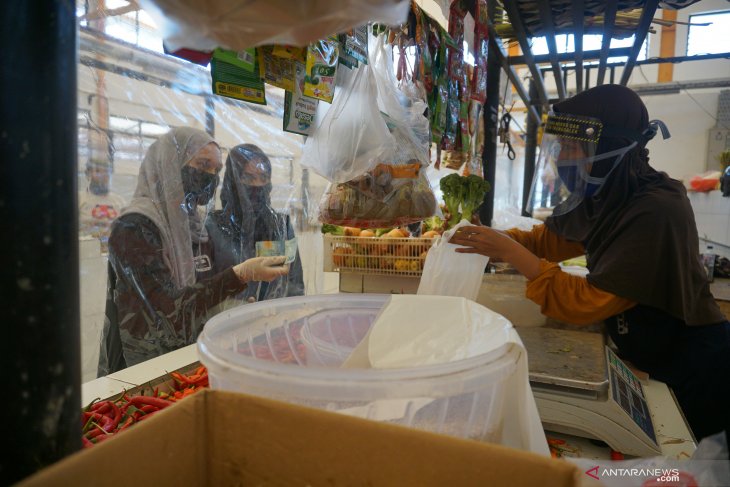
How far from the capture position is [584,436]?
122 centimetres

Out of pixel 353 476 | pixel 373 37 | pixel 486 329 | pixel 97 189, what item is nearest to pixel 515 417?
pixel 486 329

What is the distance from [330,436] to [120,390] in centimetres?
98

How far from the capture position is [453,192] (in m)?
2.26

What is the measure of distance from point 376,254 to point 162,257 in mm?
1076

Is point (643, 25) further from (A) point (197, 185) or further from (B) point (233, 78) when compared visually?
(A) point (197, 185)

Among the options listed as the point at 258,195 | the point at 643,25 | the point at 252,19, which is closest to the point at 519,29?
the point at 643,25

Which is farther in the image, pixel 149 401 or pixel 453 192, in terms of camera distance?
pixel 453 192

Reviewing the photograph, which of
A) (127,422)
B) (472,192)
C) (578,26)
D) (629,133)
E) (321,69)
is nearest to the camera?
(127,422)

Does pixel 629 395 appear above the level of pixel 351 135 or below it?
below

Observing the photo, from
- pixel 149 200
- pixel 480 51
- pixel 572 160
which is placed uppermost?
pixel 480 51

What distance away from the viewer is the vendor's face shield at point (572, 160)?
1.86m

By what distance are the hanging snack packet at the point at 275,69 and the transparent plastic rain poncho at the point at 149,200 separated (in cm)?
67

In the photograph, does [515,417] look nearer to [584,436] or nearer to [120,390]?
[584,436]

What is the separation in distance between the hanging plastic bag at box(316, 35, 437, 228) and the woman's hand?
198 mm
